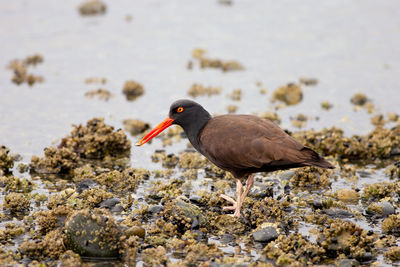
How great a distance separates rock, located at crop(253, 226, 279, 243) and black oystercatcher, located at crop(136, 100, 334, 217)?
2.35 ft

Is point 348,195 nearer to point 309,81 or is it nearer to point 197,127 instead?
point 197,127

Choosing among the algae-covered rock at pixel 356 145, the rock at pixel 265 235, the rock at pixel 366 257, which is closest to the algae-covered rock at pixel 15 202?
the rock at pixel 265 235

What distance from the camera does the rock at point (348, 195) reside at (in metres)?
9.09

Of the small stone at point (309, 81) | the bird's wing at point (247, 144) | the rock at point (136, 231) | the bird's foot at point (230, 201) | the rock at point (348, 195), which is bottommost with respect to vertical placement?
the rock at point (136, 231)

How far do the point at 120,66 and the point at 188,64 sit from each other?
183cm

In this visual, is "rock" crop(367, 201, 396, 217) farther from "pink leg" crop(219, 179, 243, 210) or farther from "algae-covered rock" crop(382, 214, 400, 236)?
"pink leg" crop(219, 179, 243, 210)

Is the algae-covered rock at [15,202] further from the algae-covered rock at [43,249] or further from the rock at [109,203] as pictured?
the algae-covered rock at [43,249]

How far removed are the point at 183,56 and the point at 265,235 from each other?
10.1 metres

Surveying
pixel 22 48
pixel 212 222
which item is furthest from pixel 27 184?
pixel 22 48

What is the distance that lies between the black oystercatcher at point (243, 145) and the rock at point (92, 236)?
6.43ft

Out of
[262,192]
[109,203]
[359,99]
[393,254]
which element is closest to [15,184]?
[109,203]

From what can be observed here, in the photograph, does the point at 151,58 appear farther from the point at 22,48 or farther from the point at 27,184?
the point at 27,184

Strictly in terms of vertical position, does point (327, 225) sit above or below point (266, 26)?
below

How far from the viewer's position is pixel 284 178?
985cm
